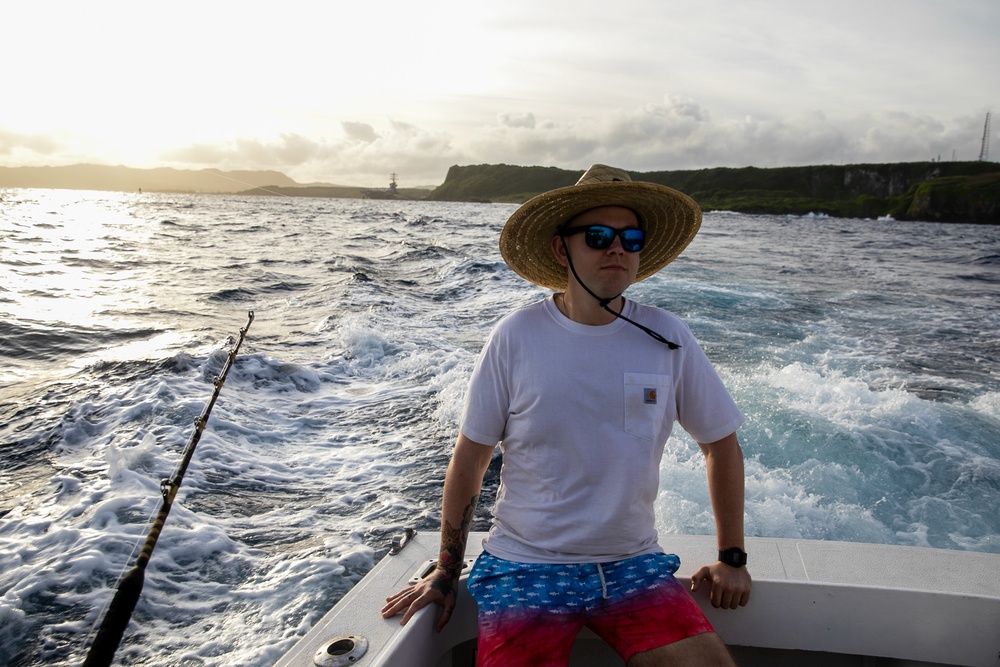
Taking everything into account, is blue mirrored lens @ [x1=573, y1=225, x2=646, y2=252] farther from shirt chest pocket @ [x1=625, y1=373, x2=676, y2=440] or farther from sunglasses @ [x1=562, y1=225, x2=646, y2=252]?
shirt chest pocket @ [x1=625, y1=373, x2=676, y2=440]

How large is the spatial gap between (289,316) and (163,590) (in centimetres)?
828

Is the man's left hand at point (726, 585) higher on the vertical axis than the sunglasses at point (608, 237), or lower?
lower

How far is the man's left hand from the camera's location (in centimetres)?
214

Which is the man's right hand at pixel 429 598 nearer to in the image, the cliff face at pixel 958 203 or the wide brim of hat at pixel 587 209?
the wide brim of hat at pixel 587 209

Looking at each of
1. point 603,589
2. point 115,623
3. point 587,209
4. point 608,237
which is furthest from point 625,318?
point 115,623

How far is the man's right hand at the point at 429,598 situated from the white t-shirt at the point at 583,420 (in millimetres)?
174

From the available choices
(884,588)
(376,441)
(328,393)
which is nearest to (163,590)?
(376,441)

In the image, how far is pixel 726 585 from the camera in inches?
84.6

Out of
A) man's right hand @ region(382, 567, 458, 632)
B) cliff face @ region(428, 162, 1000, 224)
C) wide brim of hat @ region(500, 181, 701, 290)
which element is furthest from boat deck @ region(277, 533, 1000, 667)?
cliff face @ region(428, 162, 1000, 224)

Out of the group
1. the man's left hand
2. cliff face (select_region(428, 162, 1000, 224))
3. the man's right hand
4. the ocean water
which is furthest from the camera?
cliff face (select_region(428, 162, 1000, 224))

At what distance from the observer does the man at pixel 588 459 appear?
198cm

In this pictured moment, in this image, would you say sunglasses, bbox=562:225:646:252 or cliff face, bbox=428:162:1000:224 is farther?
cliff face, bbox=428:162:1000:224

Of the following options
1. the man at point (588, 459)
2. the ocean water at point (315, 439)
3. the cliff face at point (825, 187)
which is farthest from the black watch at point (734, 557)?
the cliff face at point (825, 187)

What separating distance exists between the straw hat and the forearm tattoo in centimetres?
91
